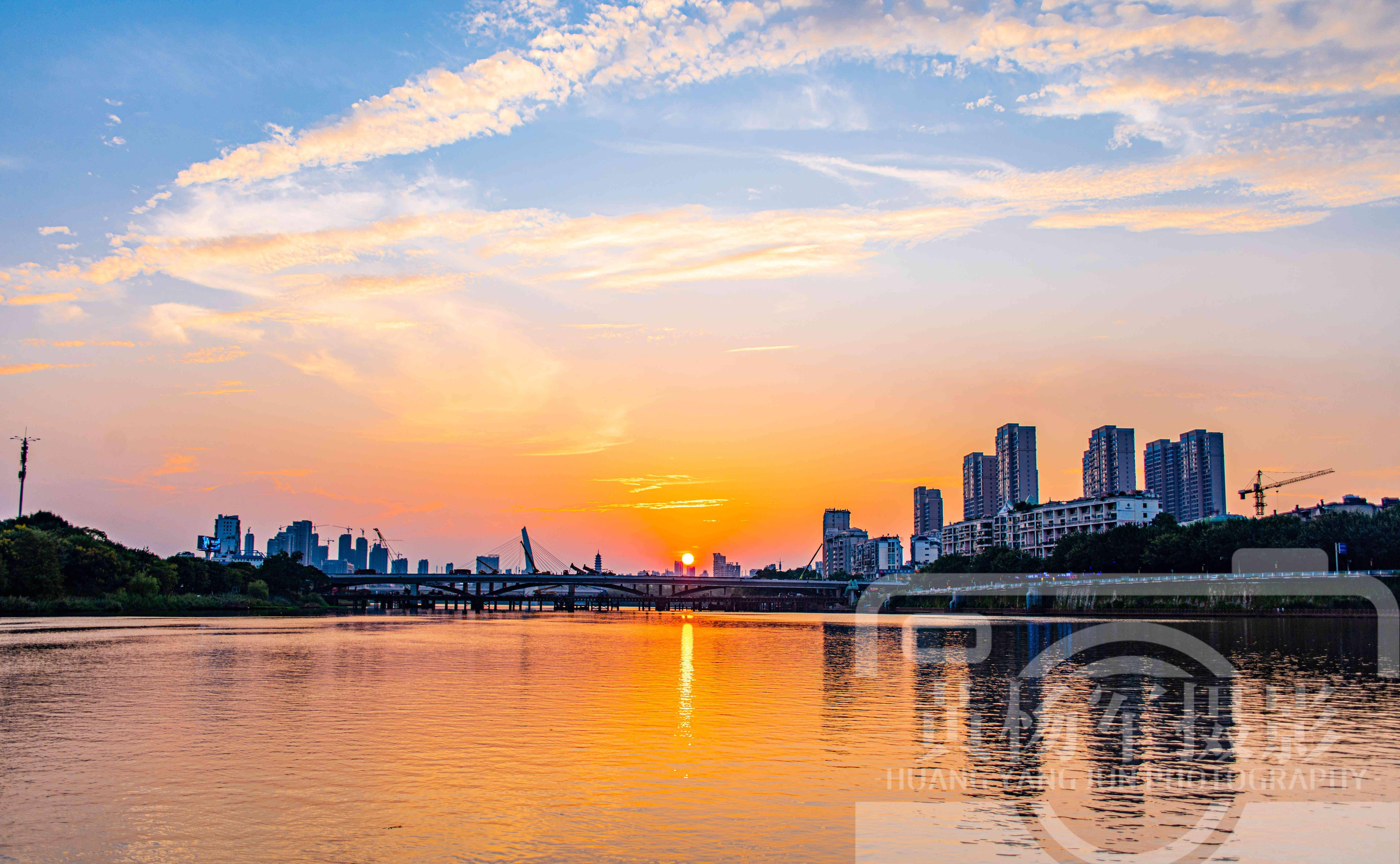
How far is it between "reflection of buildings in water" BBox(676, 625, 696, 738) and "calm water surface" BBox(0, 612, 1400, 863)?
256 millimetres

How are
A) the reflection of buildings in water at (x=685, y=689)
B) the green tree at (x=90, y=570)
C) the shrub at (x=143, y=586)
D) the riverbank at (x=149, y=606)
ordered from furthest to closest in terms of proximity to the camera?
the shrub at (x=143, y=586) → the green tree at (x=90, y=570) → the riverbank at (x=149, y=606) → the reflection of buildings in water at (x=685, y=689)

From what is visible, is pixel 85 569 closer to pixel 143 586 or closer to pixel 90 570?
pixel 90 570

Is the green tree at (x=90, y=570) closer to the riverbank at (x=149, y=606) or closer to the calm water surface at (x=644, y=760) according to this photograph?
the riverbank at (x=149, y=606)

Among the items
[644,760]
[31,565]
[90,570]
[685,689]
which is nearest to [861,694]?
[685,689]

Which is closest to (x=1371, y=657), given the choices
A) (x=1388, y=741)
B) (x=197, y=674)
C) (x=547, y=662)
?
(x=1388, y=741)

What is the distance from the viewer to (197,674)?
152ft

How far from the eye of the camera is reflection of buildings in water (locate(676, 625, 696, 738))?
1209 inches

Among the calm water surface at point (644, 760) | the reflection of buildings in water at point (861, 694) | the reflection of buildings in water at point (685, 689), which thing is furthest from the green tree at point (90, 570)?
the reflection of buildings in water at point (861, 694)

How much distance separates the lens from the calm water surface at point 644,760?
55.7 feet

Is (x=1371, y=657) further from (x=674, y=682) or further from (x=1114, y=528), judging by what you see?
(x=1114, y=528)

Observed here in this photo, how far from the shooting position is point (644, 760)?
81.6ft

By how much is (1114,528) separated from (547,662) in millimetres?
159600

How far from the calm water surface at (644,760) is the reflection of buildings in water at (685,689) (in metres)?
0.26

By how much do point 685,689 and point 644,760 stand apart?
1838cm
